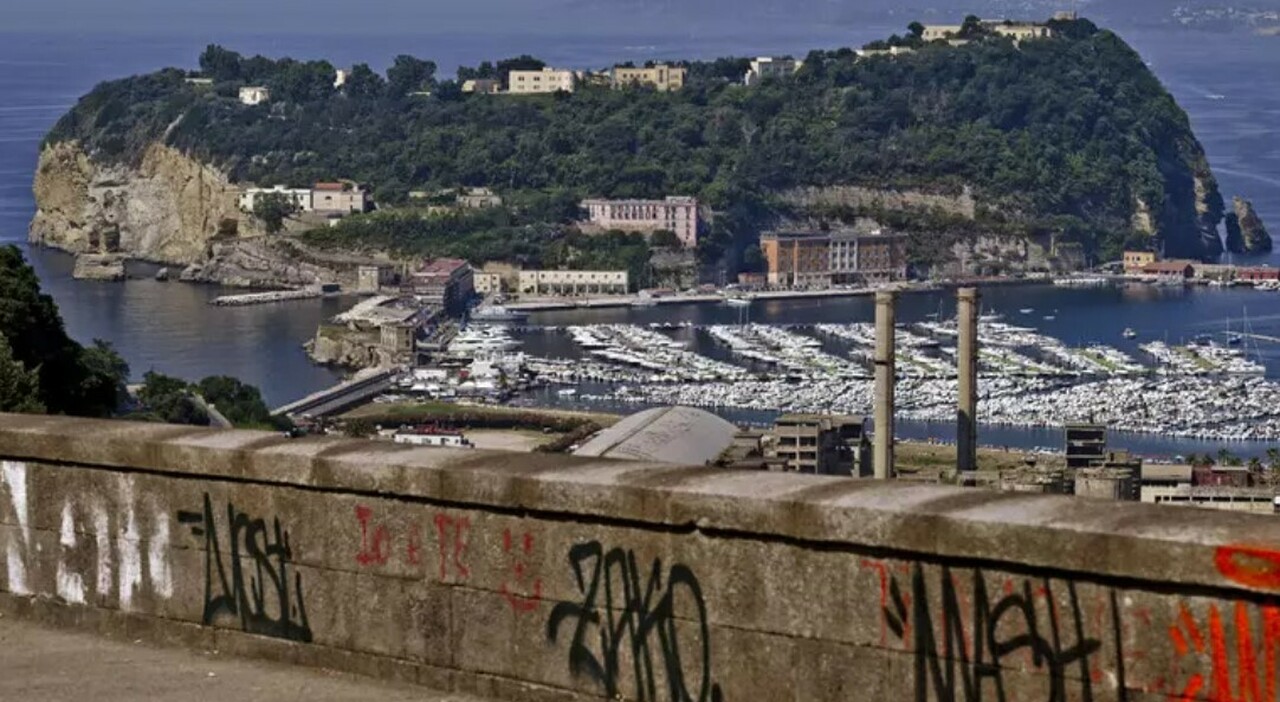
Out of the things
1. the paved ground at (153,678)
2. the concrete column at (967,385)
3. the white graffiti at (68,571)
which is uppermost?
the white graffiti at (68,571)

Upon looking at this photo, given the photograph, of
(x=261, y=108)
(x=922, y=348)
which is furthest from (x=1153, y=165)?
(x=922, y=348)

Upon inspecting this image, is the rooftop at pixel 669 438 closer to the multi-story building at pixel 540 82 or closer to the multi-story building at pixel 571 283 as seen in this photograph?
the multi-story building at pixel 571 283

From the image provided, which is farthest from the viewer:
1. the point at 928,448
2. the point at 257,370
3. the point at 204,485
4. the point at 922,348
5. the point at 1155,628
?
the point at 922,348

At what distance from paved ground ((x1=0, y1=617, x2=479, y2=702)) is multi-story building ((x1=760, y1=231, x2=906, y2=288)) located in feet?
288

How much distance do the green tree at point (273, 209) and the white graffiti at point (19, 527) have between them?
89.9 m

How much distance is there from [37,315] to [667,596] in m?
19.1

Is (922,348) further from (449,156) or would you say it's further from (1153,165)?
(1153,165)

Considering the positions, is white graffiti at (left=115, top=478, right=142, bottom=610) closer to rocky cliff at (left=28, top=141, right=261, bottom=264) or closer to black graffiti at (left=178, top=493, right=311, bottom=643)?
black graffiti at (left=178, top=493, right=311, bottom=643)

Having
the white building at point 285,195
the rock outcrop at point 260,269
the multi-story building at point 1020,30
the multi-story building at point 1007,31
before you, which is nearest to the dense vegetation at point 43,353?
the rock outcrop at point 260,269

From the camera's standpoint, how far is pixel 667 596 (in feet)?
16.8

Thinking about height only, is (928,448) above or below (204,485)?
below

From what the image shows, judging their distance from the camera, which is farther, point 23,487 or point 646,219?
point 646,219

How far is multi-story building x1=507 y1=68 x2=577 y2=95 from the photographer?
11475 cm

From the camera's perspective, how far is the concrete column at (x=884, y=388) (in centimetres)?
3162
